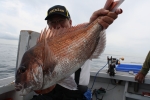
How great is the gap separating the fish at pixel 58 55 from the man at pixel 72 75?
14 centimetres

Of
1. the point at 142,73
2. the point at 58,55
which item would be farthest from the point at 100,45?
the point at 142,73

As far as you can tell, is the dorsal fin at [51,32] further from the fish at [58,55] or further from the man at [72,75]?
the man at [72,75]

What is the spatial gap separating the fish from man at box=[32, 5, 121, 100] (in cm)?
14

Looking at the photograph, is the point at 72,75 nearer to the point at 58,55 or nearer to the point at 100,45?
the point at 100,45

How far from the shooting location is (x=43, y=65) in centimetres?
153

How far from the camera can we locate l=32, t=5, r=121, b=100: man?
6.46 ft

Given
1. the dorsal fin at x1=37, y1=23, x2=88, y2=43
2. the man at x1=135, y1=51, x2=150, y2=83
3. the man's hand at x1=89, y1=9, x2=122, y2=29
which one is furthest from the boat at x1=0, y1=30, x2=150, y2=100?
the man's hand at x1=89, y1=9, x2=122, y2=29

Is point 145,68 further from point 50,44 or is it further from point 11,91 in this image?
point 11,91

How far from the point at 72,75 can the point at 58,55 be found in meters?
1.12

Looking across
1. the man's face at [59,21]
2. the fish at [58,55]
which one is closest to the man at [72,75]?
the man's face at [59,21]

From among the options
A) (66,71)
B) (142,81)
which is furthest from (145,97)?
(66,71)

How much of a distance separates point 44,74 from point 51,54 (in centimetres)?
25

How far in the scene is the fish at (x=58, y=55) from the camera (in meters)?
1.51

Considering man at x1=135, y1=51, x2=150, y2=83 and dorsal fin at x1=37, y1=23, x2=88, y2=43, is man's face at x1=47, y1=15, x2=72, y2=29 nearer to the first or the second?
dorsal fin at x1=37, y1=23, x2=88, y2=43
